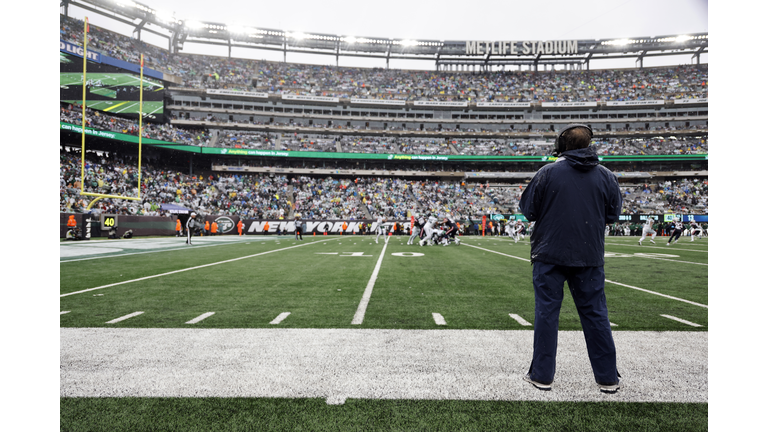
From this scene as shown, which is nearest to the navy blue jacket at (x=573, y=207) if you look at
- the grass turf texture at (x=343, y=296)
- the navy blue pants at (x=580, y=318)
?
the navy blue pants at (x=580, y=318)

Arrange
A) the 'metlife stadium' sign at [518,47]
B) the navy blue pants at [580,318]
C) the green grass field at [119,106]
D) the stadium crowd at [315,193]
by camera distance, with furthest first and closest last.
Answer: the 'metlife stadium' sign at [518,47], the green grass field at [119,106], the stadium crowd at [315,193], the navy blue pants at [580,318]

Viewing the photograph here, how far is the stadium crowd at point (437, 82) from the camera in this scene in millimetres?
55219

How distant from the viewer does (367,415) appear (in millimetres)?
2381

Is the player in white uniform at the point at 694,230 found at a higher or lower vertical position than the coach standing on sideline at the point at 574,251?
lower

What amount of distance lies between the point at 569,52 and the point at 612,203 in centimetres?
6529

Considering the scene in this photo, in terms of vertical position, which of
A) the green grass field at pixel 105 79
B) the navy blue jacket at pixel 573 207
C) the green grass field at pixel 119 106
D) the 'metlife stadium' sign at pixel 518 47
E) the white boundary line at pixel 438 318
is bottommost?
the white boundary line at pixel 438 318

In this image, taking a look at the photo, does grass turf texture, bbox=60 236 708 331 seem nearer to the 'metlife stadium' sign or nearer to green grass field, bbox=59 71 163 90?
green grass field, bbox=59 71 163 90

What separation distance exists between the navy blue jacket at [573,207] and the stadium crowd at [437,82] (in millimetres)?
55906

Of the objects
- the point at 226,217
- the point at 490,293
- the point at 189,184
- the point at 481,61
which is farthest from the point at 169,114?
the point at 490,293

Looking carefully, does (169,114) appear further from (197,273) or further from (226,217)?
(197,273)

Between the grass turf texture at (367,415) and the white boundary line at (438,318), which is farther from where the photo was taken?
the white boundary line at (438,318)

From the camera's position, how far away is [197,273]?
9188mm

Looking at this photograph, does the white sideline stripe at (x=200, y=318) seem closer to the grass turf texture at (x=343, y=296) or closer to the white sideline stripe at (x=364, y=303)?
the grass turf texture at (x=343, y=296)

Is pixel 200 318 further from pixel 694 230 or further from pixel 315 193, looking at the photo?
pixel 315 193
